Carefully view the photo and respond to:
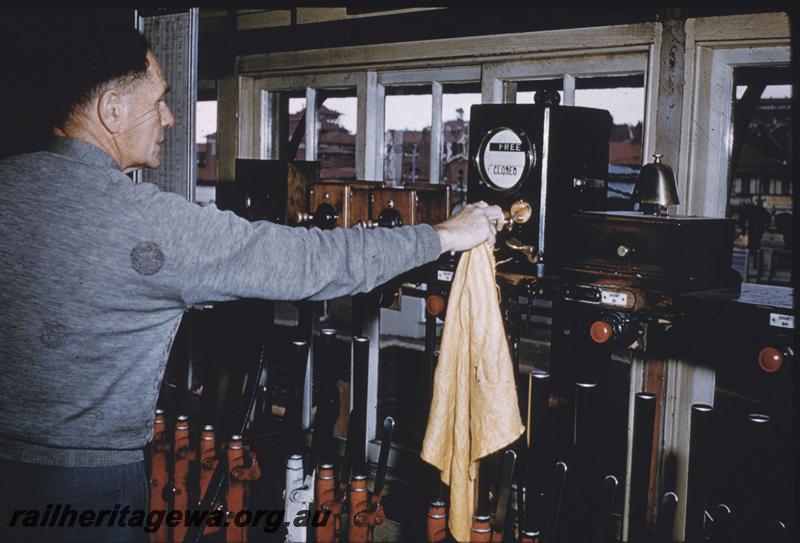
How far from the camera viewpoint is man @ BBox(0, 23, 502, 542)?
1486mm

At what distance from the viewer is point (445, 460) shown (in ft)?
6.59

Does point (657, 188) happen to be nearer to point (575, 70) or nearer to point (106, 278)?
point (575, 70)

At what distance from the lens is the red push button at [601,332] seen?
2146mm

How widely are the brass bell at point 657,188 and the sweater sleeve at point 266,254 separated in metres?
0.87

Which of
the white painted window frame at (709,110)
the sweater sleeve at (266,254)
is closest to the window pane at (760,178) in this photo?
the white painted window frame at (709,110)

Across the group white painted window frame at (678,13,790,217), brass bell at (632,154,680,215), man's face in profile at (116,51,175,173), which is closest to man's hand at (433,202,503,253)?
brass bell at (632,154,680,215)

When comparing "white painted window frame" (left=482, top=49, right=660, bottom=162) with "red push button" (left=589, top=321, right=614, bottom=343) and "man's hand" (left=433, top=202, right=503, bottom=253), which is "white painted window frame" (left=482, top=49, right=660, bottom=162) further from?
"man's hand" (left=433, top=202, right=503, bottom=253)

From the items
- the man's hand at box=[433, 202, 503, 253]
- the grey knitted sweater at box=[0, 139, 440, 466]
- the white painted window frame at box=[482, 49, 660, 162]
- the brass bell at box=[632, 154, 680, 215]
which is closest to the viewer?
the grey knitted sweater at box=[0, 139, 440, 466]

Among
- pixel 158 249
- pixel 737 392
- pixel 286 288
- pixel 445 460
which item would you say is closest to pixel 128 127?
pixel 158 249

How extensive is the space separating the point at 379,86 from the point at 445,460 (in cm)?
228

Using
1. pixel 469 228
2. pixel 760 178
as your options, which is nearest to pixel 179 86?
pixel 469 228

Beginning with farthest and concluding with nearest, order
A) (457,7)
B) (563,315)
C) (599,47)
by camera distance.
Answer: (457,7) < (599,47) < (563,315)

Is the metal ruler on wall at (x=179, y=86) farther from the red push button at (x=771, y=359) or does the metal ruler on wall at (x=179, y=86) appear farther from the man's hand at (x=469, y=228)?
the red push button at (x=771, y=359)

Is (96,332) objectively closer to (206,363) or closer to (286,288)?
(286,288)
